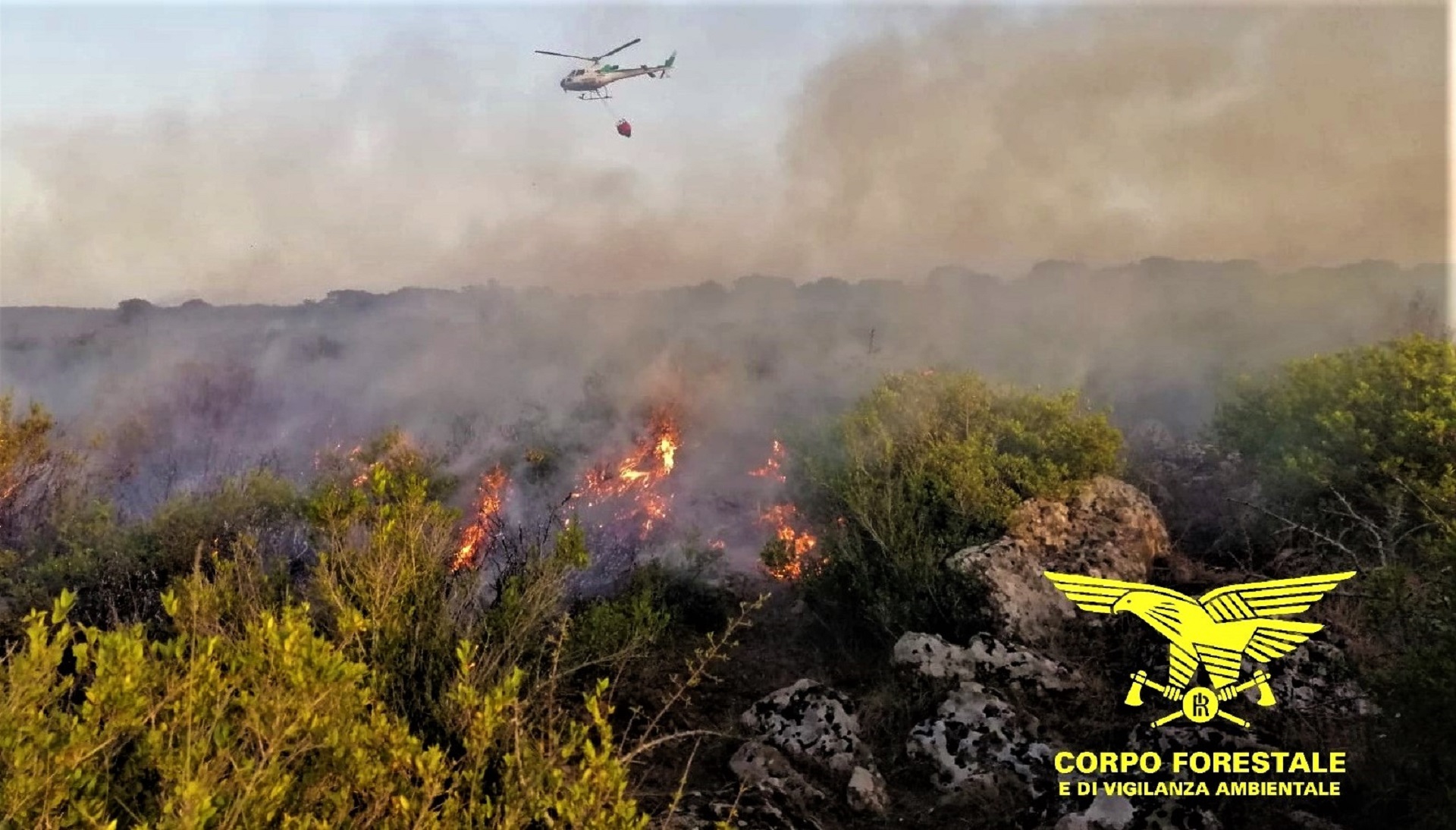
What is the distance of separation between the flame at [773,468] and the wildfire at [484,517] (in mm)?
6046

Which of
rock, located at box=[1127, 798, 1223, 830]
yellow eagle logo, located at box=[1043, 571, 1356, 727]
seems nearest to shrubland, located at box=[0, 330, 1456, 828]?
yellow eagle logo, located at box=[1043, 571, 1356, 727]

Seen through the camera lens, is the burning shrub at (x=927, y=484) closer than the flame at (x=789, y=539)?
Yes

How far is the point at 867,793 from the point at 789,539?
23.0 ft

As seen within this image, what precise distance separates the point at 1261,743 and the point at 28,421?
14298 millimetres

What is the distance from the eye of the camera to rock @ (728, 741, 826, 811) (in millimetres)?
5832

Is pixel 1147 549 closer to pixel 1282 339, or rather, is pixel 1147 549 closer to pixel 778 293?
pixel 1282 339

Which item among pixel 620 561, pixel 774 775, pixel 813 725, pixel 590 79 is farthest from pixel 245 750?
pixel 590 79

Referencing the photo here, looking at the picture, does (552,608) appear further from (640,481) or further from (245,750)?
(640,481)

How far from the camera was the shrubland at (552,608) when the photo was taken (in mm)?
2893

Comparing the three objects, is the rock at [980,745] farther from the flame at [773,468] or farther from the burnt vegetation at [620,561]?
the flame at [773,468]

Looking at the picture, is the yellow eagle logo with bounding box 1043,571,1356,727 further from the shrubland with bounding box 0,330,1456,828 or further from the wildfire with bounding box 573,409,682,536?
the wildfire with bounding box 573,409,682,536

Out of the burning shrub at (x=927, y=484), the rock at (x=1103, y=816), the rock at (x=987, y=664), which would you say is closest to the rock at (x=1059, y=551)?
the burning shrub at (x=927, y=484)

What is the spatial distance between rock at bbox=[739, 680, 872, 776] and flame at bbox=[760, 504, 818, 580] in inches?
154

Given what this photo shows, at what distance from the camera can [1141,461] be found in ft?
47.4
